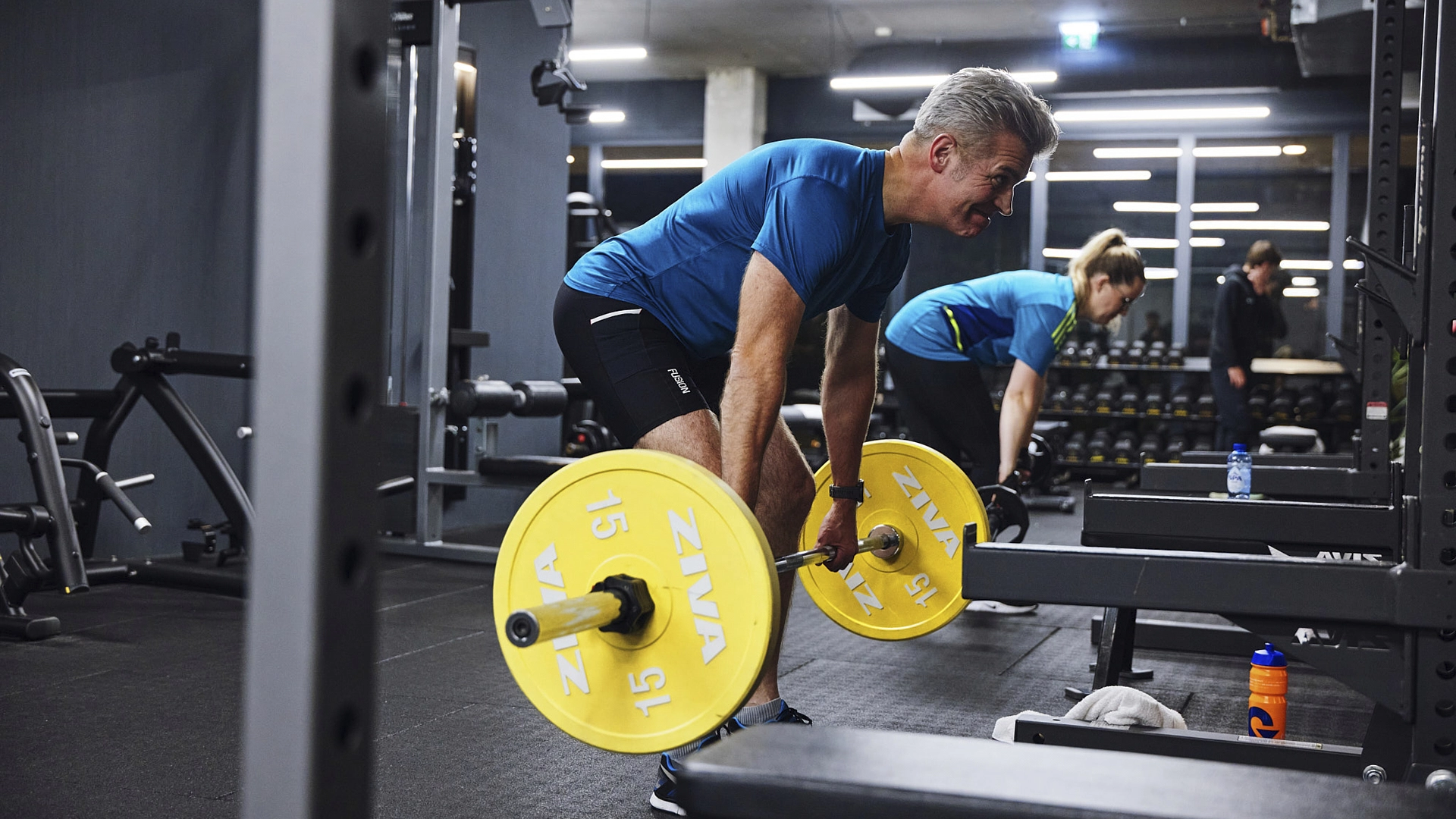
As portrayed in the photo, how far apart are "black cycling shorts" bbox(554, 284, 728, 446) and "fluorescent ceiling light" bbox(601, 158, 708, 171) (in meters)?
9.34

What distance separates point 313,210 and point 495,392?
4.09 meters

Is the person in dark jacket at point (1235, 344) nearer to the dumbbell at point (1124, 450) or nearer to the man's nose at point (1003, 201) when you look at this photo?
the dumbbell at point (1124, 450)

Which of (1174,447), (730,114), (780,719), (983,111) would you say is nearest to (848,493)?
(780,719)

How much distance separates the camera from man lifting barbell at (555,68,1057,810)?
160cm

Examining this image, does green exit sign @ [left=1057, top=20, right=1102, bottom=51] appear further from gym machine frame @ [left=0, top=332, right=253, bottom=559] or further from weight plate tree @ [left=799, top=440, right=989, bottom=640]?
weight plate tree @ [left=799, top=440, right=989, bottom=640]

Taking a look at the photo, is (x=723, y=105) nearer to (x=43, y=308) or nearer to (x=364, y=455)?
(x=43, y=308)

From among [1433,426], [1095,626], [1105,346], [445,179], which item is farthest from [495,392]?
[1105,346]

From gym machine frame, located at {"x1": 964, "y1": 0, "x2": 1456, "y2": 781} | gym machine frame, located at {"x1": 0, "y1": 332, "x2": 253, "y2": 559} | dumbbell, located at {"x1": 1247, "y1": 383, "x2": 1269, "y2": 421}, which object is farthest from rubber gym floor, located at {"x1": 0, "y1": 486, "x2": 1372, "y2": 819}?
dumbbell, located at {"x1": 1247, "y1": 383, "x2": 1269, "y2": 421}

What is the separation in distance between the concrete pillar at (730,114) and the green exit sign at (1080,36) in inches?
110

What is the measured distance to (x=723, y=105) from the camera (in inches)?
407

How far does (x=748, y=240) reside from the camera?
1.81 metres

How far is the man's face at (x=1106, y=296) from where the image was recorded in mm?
3303

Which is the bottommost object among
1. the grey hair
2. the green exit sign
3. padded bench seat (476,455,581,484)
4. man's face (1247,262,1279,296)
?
padded bench seat (476,455,581,484)

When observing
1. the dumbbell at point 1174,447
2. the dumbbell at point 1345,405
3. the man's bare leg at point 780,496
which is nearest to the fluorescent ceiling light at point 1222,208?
the dumbbell at point 1345,405
